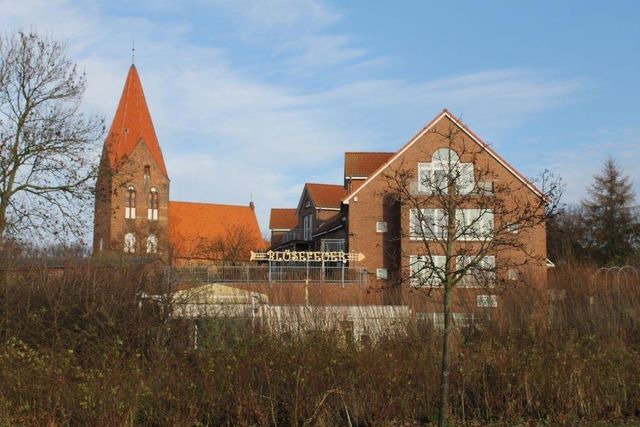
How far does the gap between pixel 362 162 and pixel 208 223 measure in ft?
146

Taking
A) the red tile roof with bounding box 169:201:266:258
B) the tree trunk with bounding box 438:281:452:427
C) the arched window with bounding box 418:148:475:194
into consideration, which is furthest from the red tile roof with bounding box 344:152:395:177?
the tree trunk with bounding box 438:281:452:427

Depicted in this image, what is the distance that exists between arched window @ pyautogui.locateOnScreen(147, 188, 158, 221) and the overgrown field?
6462 cm

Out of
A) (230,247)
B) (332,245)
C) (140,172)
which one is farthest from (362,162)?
(140,172)

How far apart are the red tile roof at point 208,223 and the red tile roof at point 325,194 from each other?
19105 millimetres

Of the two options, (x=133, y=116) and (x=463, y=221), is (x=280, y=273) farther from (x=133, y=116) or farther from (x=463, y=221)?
(x=133, y=116)

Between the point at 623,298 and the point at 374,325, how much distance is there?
6.58 meters

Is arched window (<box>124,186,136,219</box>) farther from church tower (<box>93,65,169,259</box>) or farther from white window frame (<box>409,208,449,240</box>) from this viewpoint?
white window frame (<box>409,208,449,240</box>)

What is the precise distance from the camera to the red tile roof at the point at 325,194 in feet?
205

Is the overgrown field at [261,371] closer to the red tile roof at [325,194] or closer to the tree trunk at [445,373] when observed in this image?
the tree trunk at [445,373]

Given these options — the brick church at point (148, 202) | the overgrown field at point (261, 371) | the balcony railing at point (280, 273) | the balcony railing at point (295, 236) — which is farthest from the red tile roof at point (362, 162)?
the overgrown field at point (261, 371)

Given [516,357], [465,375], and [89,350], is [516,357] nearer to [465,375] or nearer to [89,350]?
[465,375]

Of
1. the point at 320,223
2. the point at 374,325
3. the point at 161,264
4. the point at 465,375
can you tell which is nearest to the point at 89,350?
the point at 161,264

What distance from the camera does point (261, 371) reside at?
35.8ft

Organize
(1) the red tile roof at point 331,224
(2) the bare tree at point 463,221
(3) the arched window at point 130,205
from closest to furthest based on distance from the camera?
(2) the bare tree at point 463,221, (1) the red tile roof at point 331,224, (3) the arched window at point 130,205
